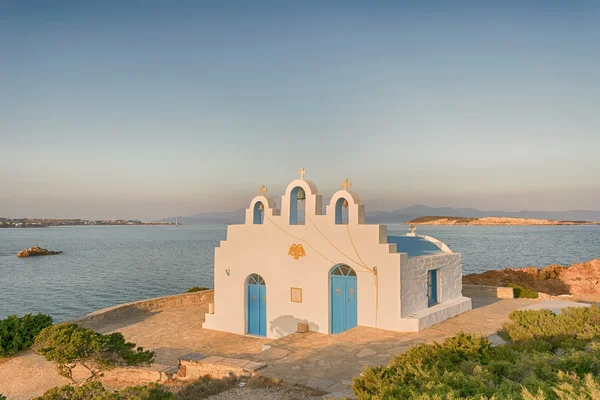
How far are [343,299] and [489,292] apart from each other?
432 inches

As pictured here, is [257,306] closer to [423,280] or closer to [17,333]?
[423,280]

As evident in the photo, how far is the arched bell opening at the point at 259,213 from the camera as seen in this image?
1772cm

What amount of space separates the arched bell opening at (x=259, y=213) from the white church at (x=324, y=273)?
0.13 ft

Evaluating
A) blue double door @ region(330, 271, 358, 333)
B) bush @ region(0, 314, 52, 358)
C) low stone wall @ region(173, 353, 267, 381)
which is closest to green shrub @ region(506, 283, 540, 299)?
blue double door @ region(330, 271, 358, 333)

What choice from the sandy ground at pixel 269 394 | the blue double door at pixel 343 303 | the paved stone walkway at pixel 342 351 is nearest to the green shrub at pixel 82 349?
the paved stone walkway at pixel 342 351

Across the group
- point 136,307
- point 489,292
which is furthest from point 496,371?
point 136,307

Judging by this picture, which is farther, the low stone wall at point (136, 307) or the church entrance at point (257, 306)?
the low stone wall at point (136, 307)

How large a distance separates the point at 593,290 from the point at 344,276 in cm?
2063

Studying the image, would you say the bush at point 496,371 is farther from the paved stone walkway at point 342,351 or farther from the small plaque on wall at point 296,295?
the small plaque on wall at point 296,295

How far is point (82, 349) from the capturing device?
10422 millimetres

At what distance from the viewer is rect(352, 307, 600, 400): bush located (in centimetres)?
558

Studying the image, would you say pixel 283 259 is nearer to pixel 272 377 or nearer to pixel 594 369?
pixel 272 377

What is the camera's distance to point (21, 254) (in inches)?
3310

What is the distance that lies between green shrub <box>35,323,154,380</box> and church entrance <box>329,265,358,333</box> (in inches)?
262
